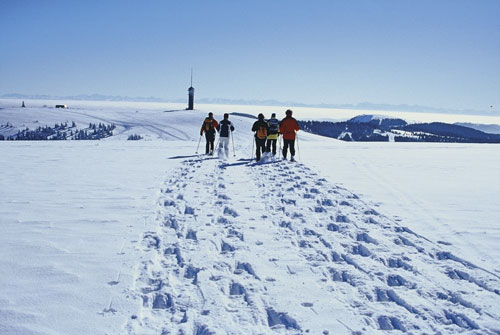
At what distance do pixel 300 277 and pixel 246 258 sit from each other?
90cm

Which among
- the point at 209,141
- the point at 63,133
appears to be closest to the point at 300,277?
the point at 209,141

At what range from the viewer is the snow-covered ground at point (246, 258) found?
3.85 m

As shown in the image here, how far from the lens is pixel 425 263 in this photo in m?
5.39

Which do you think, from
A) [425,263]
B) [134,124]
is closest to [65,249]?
[425,263]

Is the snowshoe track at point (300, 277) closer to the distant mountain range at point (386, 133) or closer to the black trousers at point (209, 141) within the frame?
the black trousers at point (209, 141)

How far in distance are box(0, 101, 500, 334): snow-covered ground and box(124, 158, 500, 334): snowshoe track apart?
20mm

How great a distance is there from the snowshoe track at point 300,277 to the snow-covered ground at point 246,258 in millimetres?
20

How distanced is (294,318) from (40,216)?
227 inches

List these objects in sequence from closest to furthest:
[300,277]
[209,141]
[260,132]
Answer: [300,277], [260,132], [209,141]

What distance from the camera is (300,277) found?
4.81m

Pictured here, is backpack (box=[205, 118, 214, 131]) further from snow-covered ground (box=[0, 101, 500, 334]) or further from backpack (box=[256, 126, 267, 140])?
snow-covered ground (box=[0, 101, 500, 334])

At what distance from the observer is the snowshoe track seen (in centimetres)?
380

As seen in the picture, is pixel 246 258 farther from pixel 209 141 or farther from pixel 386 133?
pixel 386 133

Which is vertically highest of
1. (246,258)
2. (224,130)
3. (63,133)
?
(224,130)
